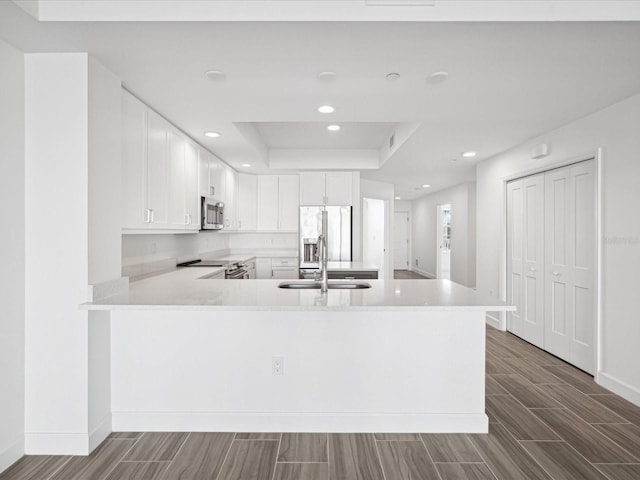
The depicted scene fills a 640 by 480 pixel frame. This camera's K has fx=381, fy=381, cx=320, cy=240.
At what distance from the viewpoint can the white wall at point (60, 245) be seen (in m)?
2.14

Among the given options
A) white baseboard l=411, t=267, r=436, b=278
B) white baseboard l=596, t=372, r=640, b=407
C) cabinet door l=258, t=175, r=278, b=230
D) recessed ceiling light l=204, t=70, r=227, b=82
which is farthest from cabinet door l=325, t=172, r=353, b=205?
white baseboard l=411, t=267, r=436, b=278

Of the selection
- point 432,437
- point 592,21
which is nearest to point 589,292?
point 432,437

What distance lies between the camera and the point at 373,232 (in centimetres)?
891

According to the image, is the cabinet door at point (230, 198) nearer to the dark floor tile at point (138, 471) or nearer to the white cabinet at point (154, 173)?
the white cabinet at point (154, 173)

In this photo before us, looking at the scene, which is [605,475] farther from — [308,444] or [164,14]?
[164,14]

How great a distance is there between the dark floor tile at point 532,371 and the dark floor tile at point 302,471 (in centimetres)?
217

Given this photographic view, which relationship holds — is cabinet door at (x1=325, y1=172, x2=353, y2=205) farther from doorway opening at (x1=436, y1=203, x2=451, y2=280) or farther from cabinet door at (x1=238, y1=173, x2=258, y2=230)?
doorway opening at (x1=436, y1=203, x2=451, y2=280)

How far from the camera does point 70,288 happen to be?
216 centimetres

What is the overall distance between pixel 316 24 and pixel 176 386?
2266 millimetres

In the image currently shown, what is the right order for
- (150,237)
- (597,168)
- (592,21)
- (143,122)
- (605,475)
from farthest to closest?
(150,237), (597,168), (143,122), (605,475), (592,21)

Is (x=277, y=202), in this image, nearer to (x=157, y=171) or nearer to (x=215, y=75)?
(x=157, y=171)

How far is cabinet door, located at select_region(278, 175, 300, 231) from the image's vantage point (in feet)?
20.4

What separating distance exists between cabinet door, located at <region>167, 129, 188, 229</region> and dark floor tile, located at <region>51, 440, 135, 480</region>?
5.75 feet

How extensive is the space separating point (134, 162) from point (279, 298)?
1.48 m
